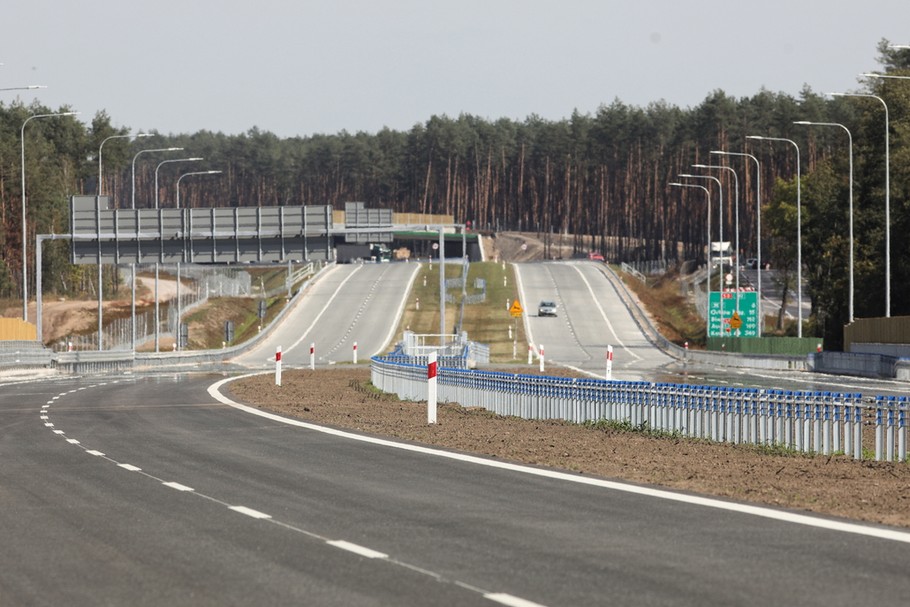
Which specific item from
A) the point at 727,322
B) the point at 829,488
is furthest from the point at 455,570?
the point at 727,322

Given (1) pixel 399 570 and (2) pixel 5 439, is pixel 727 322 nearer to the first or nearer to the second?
(2) pixel 5 439

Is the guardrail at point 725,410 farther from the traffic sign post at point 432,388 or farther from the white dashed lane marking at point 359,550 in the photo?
the white dashed lane marking at point 359,550

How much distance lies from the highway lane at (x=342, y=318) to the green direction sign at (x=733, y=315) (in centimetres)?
1862

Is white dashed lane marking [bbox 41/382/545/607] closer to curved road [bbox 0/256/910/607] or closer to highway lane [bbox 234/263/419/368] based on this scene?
curved road [bbox 0/256/910/607]

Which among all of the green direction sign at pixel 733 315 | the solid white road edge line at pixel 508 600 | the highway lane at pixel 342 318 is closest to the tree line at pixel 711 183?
the green direction sign at pixel 733 315

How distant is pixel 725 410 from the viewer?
2348cm

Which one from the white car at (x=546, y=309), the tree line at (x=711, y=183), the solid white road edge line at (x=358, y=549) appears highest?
the tree line at (x=711, y=183)

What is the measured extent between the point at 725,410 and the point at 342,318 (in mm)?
85108

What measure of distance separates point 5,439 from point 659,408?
10.5 metres

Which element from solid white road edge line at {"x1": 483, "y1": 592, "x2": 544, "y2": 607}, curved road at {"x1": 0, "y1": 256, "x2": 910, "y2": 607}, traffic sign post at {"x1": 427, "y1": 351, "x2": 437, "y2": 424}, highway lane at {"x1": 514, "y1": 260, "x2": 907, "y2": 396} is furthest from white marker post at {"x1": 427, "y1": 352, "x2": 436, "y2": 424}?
solid white road edge line at {"x1": 483, "y1": 592, "x2": 544, "y2": 607}

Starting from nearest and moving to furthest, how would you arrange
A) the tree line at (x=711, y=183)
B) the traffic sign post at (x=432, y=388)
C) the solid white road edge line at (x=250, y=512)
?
the solid white road edge line at (x=250, y=512) → the traffic sign post at (x=432, y=388) → the tree line at (x=711, y=183)

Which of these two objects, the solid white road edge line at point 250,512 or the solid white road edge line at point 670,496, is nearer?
the solid white road edge line at point 670,496

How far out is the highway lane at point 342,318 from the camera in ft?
287

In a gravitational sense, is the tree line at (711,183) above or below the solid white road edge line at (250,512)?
above
